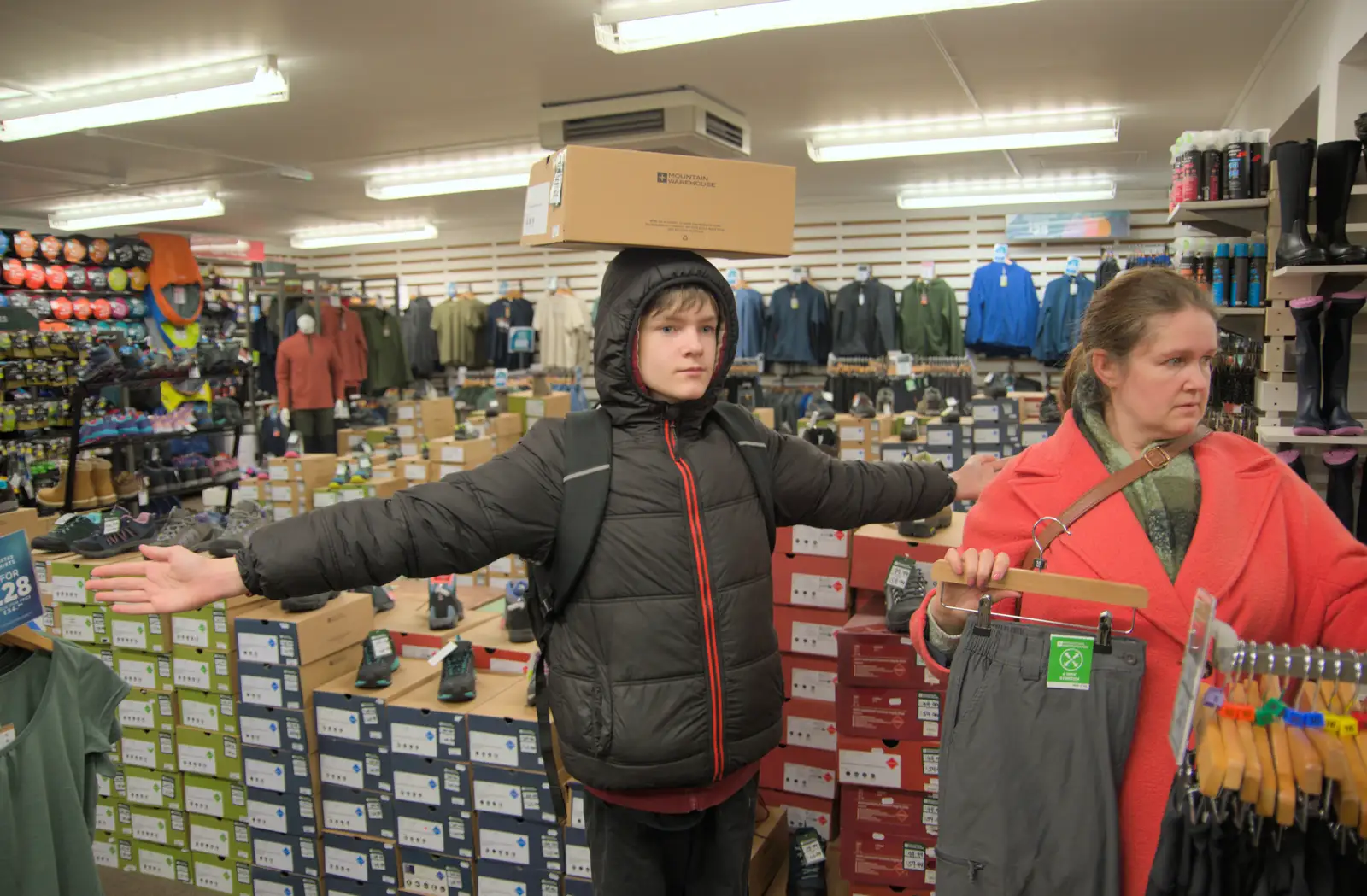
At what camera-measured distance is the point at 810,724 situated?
334 cm

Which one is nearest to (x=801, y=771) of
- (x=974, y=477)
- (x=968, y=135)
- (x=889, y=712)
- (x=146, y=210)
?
(x=889, y=712)

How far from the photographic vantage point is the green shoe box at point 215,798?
10.9 ft

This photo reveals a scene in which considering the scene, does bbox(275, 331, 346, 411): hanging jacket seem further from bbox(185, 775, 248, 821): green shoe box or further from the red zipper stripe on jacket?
the red zipper stripe on jacket

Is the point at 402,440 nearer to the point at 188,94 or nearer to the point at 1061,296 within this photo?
the point at 188,94

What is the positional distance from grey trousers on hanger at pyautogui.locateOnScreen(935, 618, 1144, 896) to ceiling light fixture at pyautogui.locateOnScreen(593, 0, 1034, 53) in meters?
3.14

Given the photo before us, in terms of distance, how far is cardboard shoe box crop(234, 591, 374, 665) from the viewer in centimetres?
309

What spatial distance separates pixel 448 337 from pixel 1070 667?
444 inches

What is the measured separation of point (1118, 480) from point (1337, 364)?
2271 millimetres

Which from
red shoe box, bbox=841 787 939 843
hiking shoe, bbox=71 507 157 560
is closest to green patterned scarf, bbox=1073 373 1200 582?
red shoe box, bbox=841 787 939 843

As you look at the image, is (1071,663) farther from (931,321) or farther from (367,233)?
(367,233)

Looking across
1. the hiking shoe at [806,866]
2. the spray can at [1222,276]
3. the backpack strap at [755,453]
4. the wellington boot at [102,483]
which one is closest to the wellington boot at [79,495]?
the wellington boot at [102,483]

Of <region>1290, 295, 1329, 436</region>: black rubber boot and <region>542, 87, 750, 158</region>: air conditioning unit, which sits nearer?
<region>1290, 295, 1329, 436</region>: black rubber boot

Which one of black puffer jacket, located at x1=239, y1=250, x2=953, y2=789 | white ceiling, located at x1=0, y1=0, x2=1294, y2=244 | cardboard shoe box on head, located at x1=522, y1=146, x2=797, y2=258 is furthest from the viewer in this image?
white ceiling, located at x1=0, y1=0, x2=1294, y2=244

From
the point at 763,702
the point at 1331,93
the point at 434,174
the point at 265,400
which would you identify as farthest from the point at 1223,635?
the point at 265,400
